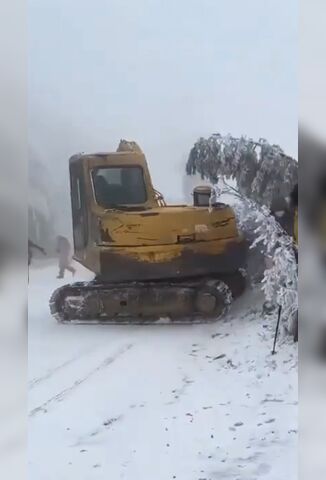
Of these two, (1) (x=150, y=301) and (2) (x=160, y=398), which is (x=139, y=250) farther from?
(2) (x=160, y=398)

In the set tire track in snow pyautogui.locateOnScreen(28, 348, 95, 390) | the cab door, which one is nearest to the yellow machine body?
the cab door

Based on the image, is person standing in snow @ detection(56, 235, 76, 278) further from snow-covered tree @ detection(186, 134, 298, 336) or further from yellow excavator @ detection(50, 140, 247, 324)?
snow-covered tree @ detection(186, 134, 298, 336)

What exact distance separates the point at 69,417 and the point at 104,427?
0.08m

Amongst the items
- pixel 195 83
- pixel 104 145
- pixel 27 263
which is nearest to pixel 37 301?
pixel 27 263

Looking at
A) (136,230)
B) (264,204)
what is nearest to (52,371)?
(136,230)

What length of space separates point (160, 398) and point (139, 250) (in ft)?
1.11

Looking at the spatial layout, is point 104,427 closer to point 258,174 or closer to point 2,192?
point 2,192

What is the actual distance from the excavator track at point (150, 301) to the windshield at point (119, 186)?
0.19 m

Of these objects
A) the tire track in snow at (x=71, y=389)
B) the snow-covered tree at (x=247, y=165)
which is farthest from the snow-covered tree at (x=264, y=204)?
the tire track in snow at (x=71, y=389)

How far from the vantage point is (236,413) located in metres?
1.51

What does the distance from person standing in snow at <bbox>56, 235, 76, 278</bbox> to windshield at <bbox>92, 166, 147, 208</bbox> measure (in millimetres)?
119

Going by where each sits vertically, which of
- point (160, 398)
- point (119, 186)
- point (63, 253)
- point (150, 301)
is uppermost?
point (119, 186)

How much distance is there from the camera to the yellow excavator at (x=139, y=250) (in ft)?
4.91

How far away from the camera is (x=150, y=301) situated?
59.6 inches
